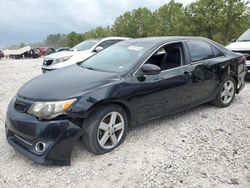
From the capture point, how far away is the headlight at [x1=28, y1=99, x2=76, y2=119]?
2.89 m

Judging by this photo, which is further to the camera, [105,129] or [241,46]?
[241,46]

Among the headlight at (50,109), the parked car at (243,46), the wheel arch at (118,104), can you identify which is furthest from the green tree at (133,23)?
the headlight at (50,109)

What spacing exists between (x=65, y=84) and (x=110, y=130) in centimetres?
84

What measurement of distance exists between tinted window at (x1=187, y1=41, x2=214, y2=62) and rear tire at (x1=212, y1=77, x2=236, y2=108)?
0.69 meters

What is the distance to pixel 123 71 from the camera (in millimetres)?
3516

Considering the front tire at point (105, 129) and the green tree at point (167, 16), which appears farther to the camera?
the green tree at point (167, 16)

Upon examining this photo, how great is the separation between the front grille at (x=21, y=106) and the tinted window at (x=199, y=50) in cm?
278

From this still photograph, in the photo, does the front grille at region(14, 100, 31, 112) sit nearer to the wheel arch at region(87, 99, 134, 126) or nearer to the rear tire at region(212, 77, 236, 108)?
the wheel arch at region(87, 99, 134, 126)

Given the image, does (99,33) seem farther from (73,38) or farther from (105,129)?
(105,129)

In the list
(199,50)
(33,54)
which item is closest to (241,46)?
(199,50)

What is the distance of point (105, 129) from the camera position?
10.7ft

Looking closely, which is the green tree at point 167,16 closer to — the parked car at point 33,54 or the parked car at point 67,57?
the parked car at point 33,54

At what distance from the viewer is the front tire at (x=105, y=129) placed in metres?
3.09

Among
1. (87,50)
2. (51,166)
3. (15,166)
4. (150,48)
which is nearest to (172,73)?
(150,48)
